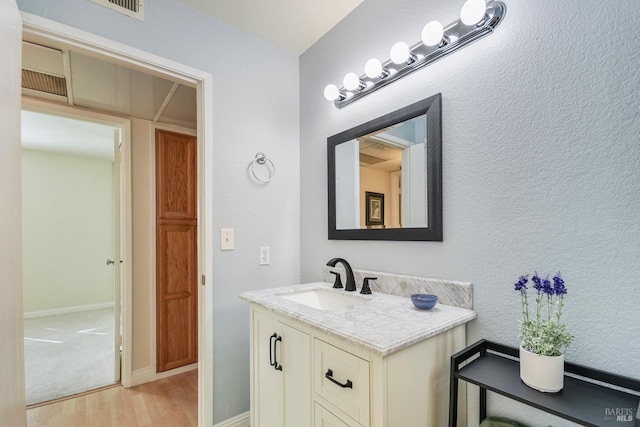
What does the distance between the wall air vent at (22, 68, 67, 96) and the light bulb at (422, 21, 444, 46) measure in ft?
7.22

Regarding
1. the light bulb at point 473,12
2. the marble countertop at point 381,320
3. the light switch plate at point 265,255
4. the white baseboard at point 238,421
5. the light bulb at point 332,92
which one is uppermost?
the light bulb at point 473,12

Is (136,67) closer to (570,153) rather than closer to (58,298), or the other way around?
(570,153)

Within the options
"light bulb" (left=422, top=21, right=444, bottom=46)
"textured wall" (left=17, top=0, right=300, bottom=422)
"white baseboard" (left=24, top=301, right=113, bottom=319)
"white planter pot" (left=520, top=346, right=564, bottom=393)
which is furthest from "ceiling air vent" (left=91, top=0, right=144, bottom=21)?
"white baseboard" (left=24, top=301, right=113, bottom=319)

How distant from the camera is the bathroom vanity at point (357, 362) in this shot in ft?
2.87

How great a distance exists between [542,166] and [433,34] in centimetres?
67

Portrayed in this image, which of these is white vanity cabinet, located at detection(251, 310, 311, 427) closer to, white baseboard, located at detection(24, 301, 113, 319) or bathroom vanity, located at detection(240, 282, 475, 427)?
bathroom vanity, located at detection(240, 282, 475, 427)

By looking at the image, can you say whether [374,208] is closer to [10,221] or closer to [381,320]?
[381,320]

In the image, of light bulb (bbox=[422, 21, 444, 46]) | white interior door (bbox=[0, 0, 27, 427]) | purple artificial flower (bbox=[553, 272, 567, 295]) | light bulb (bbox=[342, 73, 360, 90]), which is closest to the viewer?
purple artificial flower (bbox=[553, 272, 567, 295])

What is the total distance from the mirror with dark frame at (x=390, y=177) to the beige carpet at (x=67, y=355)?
2.35m

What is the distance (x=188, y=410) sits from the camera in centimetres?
207

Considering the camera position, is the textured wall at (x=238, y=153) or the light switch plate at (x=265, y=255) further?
the light switch plate at (x=265, y=255)

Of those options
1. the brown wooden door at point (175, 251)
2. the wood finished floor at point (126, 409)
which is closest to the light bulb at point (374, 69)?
the brown wooden door at point (175, 251)

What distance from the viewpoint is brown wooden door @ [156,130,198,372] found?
2543mm

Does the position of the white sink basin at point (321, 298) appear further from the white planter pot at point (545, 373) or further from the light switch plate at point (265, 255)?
the white planter pot at point (545, 373)
